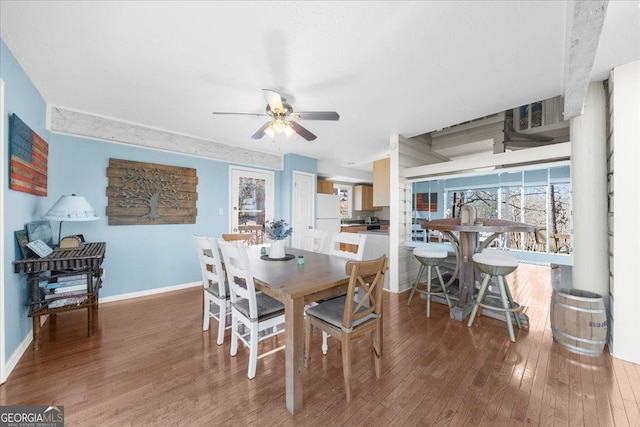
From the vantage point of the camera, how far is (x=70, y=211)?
8.14 ft

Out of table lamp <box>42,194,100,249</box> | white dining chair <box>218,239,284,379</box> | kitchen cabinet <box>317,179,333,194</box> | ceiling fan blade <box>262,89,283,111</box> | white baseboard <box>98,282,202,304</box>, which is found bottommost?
white baseboard <box>98,282,202,304</box>

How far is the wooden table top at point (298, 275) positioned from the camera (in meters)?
1.55

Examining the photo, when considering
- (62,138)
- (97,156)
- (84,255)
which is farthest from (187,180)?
(84,255)

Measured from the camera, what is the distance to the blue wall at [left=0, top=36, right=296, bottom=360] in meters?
1.96

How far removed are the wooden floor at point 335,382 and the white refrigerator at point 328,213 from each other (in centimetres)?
357

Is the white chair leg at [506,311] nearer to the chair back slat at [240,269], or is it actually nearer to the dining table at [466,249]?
the dining table at [466,249]

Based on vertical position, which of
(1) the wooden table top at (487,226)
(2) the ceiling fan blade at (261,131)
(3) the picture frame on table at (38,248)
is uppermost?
(2) the ceiling fan blade at (261,131)

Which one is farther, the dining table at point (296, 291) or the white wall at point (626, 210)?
the white wall at point (626, 210)

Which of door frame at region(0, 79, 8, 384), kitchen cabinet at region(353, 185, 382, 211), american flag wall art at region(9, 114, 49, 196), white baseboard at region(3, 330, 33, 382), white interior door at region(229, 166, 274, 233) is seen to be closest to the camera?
door frame at region(0, 79, 8, 384)

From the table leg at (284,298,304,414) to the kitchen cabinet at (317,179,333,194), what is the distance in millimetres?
5089

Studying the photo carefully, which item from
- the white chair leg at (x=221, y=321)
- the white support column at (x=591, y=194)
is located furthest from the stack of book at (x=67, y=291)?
the white support column at (x=591, y=194)

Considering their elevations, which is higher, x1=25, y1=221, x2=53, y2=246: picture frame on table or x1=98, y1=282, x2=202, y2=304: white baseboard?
x1=25, y1=221, x2=53, y2=246: picture frame on table

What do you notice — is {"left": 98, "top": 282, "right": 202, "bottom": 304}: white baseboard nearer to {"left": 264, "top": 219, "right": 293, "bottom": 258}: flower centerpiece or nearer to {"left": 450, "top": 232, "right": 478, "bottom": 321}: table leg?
{"left": 264, "top": 219, "right": 293, "bottom": 258}: flower centerpiece

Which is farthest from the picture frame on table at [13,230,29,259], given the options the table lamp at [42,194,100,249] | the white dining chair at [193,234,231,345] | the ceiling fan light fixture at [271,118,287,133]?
the ceiling fan light fixture at [271,118,287,133]
